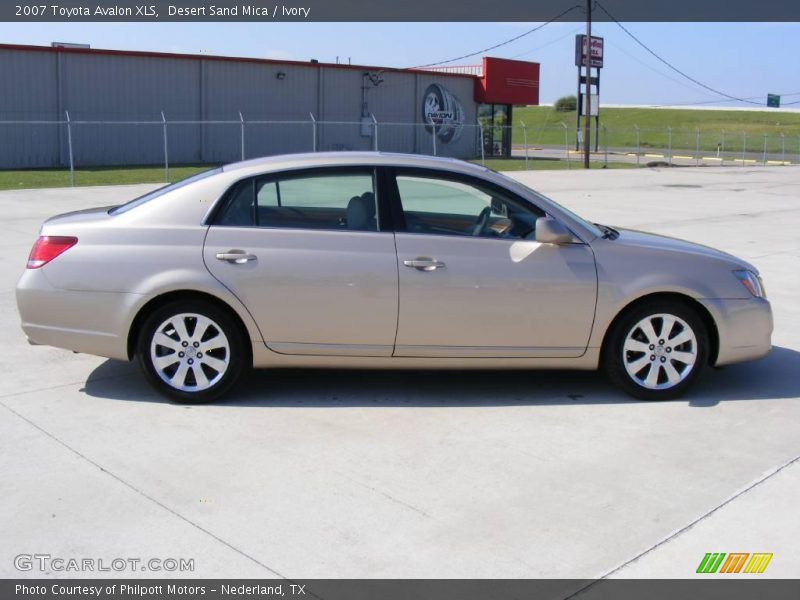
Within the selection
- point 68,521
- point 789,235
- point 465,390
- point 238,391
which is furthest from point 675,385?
point 789,235

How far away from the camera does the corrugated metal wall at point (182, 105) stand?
34375 mm

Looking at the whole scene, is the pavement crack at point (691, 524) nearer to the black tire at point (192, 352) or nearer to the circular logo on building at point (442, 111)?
the black tire at point (192, 352)

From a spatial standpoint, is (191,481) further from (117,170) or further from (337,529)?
(117,170)

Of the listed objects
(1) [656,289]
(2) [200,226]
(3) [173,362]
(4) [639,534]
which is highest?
(2) [200,226]

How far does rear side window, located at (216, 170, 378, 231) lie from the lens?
5977 millimetres

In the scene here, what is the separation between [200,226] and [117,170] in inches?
1103

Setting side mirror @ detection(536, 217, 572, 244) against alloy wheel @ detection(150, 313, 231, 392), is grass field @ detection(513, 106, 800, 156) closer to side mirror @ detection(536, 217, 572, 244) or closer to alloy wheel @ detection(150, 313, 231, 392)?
side mirror @ detection(536, 217, 572, 244)

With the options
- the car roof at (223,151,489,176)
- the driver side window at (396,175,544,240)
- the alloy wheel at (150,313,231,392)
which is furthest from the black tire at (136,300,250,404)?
the driver side window at (396,175,544,240)

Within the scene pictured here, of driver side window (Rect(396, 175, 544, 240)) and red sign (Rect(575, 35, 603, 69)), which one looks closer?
driver side window (Rect(396, 175, 544, 240))

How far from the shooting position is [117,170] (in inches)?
1275

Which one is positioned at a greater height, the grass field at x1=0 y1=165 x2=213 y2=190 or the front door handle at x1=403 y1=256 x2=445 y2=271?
the grass field at x1=0 y1=165 x2=213 y2=190

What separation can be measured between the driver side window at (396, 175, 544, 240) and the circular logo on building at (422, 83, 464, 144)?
41.2 metres

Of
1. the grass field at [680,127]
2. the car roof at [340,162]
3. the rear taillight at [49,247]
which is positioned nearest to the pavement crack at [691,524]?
the car roof at [340,162]

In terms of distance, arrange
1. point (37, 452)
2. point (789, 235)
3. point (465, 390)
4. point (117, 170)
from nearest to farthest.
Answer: point (37, 452)
point (465, 390)
point (789, 235)
point (117, 170)
